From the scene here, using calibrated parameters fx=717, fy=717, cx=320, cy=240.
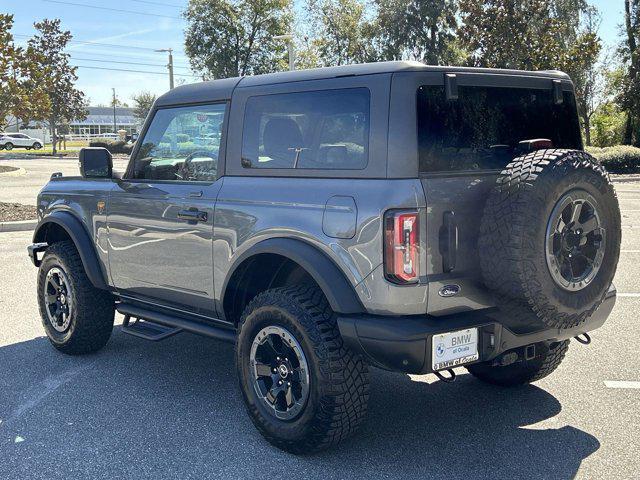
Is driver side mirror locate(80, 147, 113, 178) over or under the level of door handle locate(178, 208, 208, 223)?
over

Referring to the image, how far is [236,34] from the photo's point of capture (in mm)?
42656

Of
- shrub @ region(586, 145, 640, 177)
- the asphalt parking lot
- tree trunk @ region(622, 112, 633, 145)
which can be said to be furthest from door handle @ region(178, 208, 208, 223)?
tree trunk @ region(622, 112, 633, 145)

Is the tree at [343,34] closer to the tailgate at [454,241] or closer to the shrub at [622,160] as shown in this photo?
the shrub at [622,160]

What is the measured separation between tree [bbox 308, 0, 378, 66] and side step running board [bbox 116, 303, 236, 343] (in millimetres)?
38187

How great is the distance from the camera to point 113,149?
149ft

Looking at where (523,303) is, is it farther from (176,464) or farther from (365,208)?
(176,464)

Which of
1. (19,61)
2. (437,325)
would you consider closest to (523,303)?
(437,325)

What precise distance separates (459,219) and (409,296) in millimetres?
447

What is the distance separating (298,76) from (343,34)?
39.8 meters

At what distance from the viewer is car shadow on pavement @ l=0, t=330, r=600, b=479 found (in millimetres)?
3549

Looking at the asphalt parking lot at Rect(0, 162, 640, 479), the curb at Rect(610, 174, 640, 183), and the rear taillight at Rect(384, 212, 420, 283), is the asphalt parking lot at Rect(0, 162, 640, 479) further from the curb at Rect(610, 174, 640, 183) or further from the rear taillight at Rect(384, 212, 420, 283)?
the curb at Rect(610, 174, 640, 183)

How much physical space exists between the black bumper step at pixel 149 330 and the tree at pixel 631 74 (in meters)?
32.3

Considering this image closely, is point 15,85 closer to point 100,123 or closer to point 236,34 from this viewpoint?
point 236,34

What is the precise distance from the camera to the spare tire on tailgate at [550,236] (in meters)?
3.22
